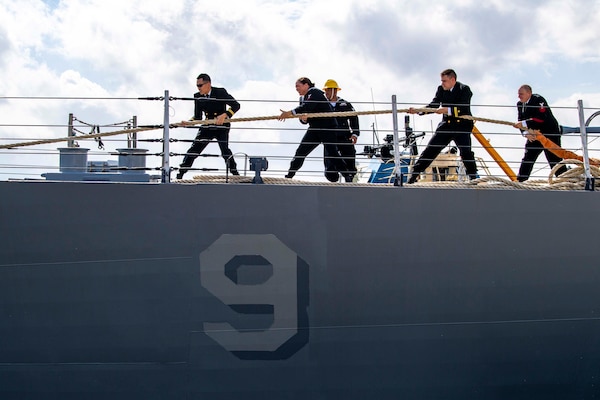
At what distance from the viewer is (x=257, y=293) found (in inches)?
273

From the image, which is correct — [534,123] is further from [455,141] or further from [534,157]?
[455,141]

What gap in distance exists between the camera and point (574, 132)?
8508mm

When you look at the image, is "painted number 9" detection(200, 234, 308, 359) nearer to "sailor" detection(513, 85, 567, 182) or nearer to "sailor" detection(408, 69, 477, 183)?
"sailor" detection(408, 69, 477, 183)

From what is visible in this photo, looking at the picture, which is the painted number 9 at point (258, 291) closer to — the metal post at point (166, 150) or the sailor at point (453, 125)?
the metal post at point (166, 150)

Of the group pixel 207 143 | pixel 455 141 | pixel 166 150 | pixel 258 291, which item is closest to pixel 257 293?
pixel 258 291

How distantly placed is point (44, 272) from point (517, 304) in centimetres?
443

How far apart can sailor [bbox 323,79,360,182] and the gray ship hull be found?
4.29 ft

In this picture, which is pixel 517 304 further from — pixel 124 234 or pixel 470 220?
pixel 124 234

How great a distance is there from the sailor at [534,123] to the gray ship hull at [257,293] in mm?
1376

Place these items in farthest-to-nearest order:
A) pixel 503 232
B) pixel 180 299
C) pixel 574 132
Answer: pixel 574 132
pixel 503 232
pixel 180 299

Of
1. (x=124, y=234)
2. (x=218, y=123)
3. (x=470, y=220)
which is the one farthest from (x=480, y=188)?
(x=124, y=234)

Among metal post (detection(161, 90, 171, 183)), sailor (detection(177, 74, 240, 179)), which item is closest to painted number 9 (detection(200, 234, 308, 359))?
metal post (detection(161, 90, 171, 183))

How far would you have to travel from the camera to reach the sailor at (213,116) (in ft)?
24.9

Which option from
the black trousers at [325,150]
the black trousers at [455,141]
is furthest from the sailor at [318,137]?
the black trousers at [455,141]
